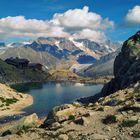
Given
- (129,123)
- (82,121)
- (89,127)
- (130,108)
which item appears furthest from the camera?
(130,108)

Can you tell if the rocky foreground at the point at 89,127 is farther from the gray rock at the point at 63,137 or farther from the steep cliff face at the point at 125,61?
the steep cliff face at the point at 125,61

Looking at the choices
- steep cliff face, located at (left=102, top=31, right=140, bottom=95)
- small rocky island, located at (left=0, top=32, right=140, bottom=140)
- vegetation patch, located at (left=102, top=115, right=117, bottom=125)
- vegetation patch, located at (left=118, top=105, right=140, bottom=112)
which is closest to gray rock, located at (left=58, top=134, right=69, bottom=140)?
small rocky island, located at (left=0, top=32, right=140, bottom=140)

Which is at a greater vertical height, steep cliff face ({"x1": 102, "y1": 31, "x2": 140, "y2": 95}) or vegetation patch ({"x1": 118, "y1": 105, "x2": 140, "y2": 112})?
steep cliff face ({"x1": 102, "y1": 31, "x2": 140, "y2": 95})

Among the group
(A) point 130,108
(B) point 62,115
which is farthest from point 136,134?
(B) point 62,115

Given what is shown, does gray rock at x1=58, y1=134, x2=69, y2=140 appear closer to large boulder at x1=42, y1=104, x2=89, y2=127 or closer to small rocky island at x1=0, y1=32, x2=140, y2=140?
small rocky island at x1=0, y1=32, x2=140, y2=140

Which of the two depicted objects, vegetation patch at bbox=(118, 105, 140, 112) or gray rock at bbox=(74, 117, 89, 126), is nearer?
gray rock at bbox=(74, 117, 89, 126)

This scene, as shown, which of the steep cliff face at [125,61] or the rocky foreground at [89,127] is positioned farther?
the steep cliff face at [125,61]

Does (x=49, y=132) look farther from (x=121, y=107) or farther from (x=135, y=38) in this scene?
(x=135, y=38)

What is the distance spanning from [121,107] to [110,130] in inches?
446

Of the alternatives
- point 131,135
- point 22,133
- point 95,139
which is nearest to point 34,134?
point 22,133

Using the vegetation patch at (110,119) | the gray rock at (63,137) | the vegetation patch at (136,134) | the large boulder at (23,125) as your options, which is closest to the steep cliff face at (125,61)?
the large boulder at (23,125)

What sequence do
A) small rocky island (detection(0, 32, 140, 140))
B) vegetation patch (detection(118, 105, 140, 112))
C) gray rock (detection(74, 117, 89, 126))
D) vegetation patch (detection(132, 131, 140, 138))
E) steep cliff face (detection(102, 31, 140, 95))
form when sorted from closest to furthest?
vegetation patch (detection(132, 131, 140, 138)) → small rocky island (detection(0, 32, 140, 140)) → gray rock (detection(74, 117, 89, 126)) → vegetation patch (detection(118, 105, 140, 112)) → steep cliff face (detection(102, 31, 140, 95))

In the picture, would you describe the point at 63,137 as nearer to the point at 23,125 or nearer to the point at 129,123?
the point at 129,123

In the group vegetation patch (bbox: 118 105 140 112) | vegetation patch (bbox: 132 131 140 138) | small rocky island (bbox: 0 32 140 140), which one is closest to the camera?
vegetation patch (bbox: 132 131 140 138)
